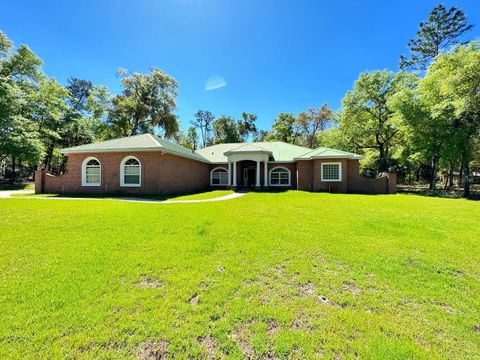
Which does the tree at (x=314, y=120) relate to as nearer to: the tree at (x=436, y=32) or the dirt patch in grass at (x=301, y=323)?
the tree at (x=436, y=32)

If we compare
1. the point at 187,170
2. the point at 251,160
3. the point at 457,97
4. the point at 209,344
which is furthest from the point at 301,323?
the point at 457,97

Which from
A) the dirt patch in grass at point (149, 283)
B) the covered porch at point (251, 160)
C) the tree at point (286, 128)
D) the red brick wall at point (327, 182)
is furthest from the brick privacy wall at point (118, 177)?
the tree at point (286, 128)

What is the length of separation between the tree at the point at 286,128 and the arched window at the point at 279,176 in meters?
21.0

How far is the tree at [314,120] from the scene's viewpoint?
131 feet

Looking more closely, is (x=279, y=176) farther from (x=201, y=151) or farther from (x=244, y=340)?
(x=244, y=340)

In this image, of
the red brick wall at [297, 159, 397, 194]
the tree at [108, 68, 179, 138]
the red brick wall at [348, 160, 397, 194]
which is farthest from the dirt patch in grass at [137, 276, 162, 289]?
the tree at [108, 68, 179, 138]

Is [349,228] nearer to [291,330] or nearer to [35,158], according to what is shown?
[291,330]

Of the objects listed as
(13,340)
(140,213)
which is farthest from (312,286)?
(140,213)

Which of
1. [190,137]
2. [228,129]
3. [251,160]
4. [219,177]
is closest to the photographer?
[251,160]

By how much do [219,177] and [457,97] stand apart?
20708mm

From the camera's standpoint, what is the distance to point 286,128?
4156 cm

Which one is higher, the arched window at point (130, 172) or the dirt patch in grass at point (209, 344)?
the arched window at point (130, 172)

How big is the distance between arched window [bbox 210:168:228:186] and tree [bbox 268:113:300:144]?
2166 centimetres

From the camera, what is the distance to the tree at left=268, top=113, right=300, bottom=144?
136 ft
